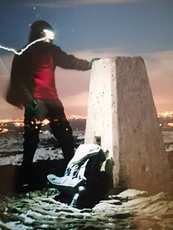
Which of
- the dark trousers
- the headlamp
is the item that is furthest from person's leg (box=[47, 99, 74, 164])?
the headlamp

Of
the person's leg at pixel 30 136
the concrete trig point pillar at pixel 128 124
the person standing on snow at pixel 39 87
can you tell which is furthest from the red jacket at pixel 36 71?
the concrete trig point pillar at pixel 128 124

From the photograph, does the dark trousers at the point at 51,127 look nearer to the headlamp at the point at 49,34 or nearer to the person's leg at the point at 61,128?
the person's leg at the point at 61,128

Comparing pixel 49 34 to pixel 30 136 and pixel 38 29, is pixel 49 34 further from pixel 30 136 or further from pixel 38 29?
pixel 30 136

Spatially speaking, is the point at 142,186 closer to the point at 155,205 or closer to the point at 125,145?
the point at 155,205

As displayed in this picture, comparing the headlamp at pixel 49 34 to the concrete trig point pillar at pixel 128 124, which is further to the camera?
the headlamp at pixel 49 34

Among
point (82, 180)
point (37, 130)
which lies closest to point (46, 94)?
point (37, 130)

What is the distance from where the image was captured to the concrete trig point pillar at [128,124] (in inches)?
95.7

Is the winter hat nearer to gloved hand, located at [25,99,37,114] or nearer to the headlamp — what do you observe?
the headlamp

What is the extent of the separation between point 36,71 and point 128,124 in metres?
0.87

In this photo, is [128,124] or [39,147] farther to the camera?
[39,147]

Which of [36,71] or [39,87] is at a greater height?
[36,71]

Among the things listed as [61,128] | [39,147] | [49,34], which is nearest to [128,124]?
[61,128]

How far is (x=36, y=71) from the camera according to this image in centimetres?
253

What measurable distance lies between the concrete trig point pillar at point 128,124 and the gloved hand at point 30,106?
0.47 m
